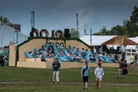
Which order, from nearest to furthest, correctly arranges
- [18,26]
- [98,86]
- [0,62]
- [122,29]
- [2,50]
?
[98,86] < [0,62] < [2,50] < [18,26] < [122,29]

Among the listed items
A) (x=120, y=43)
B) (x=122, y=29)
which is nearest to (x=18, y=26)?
(x=120, y=43)

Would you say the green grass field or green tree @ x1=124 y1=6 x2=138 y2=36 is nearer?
the green grass field

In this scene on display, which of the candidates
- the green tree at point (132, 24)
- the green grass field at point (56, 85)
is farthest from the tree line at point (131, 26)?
the green grass field at point (56, 85)

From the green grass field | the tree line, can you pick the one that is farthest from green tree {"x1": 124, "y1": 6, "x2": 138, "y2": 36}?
the green grass field

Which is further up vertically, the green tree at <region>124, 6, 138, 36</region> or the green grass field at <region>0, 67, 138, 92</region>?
the green tree at <region>124, 6, 138, 36</region>

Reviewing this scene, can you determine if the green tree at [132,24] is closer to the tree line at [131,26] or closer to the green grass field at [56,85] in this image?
the tree line at [131,26]

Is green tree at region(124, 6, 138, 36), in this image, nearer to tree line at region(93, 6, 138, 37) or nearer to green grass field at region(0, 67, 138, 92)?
tree line at region(93, 6, 138, 37)

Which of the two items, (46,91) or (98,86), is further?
(98,86)

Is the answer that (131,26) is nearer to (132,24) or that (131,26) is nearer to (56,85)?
(132,24)

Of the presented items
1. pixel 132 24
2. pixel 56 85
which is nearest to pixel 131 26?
pixel 132 24

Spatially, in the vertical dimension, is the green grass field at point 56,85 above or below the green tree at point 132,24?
below

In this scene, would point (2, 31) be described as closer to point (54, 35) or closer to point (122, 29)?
point (54, 35)

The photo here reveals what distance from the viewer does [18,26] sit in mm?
85938

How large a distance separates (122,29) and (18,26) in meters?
57.5
